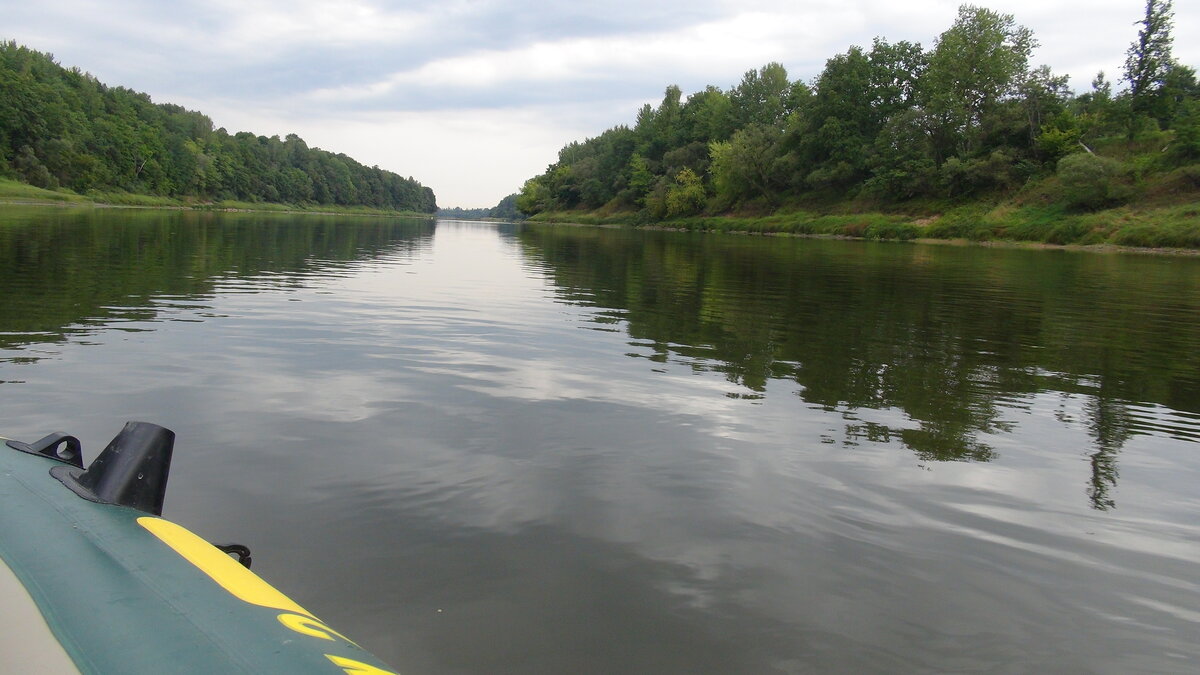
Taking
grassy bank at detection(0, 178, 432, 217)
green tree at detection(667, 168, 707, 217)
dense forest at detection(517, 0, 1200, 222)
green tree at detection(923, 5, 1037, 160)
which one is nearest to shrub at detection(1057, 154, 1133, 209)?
dense forest at detection(517, 0, 1200, 222)

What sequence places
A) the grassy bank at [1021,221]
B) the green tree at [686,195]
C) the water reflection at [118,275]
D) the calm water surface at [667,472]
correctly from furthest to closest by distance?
the green tree at [686,195] → the grassy bank at [1021,221] → the water reflection at [118,275] → the calm water surface at [667,472]

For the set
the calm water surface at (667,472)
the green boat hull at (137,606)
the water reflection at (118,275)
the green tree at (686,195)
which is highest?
the green tree at (686,195)

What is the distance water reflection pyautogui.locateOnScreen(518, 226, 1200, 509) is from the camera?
336 inches

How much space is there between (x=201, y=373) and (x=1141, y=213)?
59.0 m

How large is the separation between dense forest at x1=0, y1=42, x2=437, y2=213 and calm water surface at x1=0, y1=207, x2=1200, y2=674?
95.7 meters

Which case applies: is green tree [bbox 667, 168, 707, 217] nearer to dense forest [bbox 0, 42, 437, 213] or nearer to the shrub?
the shrub

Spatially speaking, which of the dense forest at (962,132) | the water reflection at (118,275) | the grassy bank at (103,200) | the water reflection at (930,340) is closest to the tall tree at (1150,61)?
the dense forest at (962,132)

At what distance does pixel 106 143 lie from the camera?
106 m

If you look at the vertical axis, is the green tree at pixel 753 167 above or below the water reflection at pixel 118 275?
above

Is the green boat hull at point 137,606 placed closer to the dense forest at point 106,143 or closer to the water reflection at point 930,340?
the water reflection at point 930,340

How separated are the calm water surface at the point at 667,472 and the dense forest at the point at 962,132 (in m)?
52.8

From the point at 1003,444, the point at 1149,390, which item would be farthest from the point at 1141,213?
the point at 1003,444

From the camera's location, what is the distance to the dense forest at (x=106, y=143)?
87.9m

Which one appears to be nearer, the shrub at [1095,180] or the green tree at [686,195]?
the shrub at [1095,180]
